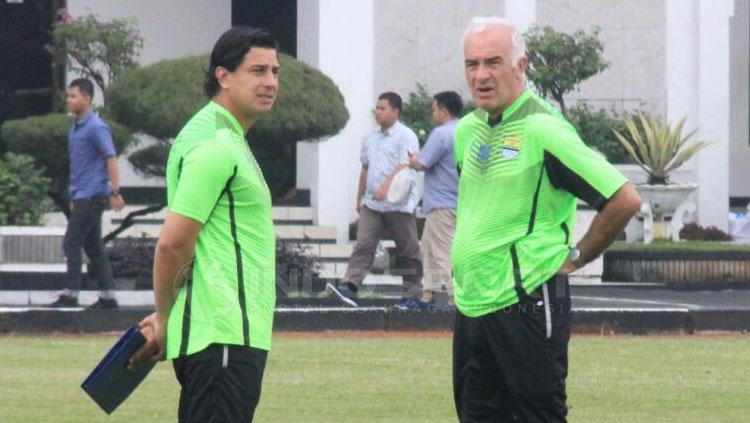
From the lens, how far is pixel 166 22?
23.3m

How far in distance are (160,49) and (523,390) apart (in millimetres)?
17579

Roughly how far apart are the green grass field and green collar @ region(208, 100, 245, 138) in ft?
12.9

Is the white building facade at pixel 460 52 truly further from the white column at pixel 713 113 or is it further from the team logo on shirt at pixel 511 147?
the team logo on shirt at pixel 511 147

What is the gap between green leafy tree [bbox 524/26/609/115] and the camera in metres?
22.0

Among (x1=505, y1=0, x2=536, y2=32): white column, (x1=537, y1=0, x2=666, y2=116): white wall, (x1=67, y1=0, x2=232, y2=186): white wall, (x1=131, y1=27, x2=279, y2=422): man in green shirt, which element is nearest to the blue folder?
(x1=131, y1=27, x2=279, y2=422): man in green shirt

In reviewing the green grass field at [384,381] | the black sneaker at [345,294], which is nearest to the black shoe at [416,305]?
the black sneaker at [345,294]

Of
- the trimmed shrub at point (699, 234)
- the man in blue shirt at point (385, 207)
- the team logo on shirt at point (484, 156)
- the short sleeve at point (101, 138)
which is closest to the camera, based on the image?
the team logo on shirt at point (484, 156)

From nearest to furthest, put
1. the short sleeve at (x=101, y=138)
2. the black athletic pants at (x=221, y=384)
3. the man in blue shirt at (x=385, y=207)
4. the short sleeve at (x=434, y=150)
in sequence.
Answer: the black athletic pants at (x=221, y=384) < the short sleeve at (x=101, y=138) < the short sleeve at (x=434, y=150) < the man in blue shirt at (x=385, y=207)

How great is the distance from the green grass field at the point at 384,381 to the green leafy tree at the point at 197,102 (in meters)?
3.58

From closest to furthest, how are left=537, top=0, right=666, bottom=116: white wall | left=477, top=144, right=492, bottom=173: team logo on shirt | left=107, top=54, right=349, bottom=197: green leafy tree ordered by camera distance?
left=477, top=144, right=492, bottom=173: team logo on shirt < left=107, top=54, right=349, bottom=197: green leafy tree < left=537, top=0, right=666, bottom=116: white wall

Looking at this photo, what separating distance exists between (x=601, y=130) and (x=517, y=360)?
1665 cm

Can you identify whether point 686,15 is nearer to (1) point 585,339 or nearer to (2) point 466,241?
(1) point 585,339

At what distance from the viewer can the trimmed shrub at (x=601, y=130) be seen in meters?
22.5

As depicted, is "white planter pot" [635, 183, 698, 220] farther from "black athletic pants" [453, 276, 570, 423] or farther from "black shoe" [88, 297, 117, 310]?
"black athletic pants" [453, 276, 570, 423]
